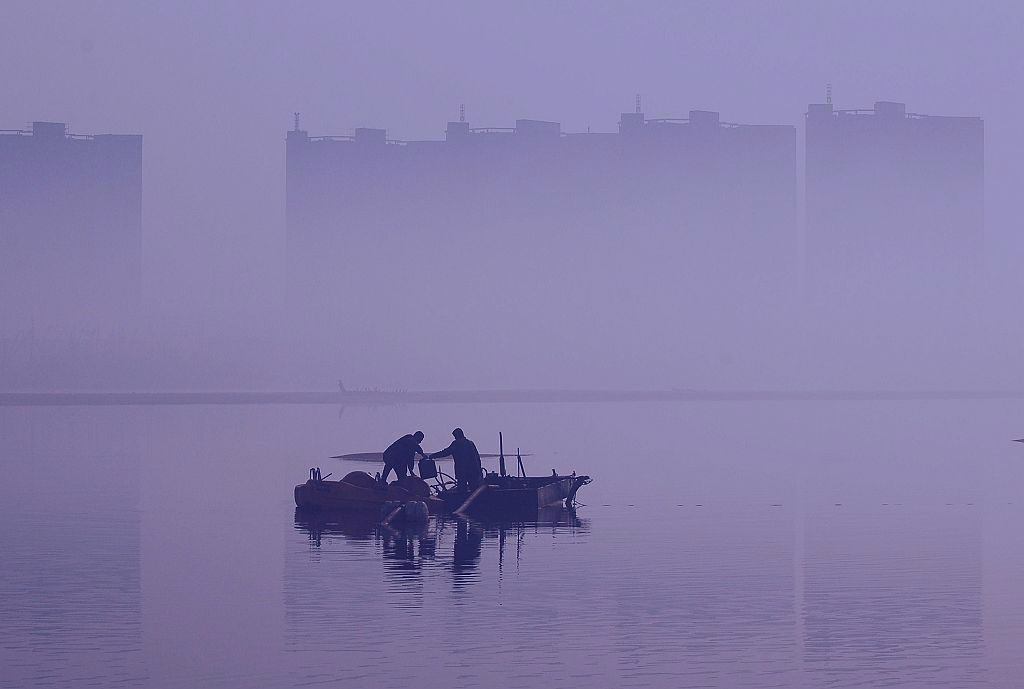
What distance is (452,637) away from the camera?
1026 inches

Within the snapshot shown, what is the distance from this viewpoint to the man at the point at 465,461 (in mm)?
47375

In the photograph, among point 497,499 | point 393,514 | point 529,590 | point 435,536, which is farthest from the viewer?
point 497,499

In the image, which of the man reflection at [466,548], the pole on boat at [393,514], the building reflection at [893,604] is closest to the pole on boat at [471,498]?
the man reflection at [466,548]

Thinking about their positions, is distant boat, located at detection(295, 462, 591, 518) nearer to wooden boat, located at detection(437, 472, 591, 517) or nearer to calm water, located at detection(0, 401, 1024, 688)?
wooden boat, located at detection(437, 472, 591, 517)

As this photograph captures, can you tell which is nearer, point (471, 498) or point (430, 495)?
point (430, 495)

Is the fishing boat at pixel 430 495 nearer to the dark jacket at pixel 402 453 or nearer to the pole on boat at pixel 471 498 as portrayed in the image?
the pole on boat at pixel 471 498

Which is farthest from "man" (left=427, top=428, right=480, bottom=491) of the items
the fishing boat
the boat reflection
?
the boat reflection

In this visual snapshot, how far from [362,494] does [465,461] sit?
3005mm

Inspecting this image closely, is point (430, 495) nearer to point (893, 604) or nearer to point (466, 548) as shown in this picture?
point (466, 548)

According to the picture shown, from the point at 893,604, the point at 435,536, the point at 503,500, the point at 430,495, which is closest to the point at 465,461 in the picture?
the point at 430,495

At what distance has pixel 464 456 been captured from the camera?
47.5m

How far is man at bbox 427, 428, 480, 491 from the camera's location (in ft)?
155

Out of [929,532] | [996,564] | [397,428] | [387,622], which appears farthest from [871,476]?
[397,428]

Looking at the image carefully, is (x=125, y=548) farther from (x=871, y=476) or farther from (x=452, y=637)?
(x=871, y=476)
